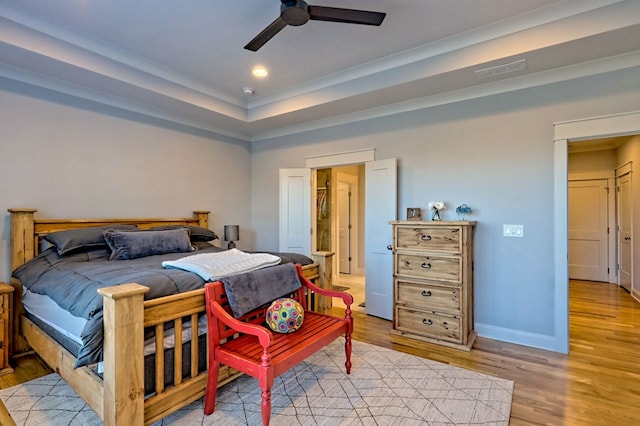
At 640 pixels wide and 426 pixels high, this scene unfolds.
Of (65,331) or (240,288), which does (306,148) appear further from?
(65,331)

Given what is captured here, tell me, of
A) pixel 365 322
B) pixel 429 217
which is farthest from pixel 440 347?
pixel 429 217

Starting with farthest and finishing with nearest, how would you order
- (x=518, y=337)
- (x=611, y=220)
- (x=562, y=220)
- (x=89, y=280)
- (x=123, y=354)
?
(x=611, y=220)
(x=518, y=337)
(x=562, y=220)
(x=89, y=280)
(x=123, y=354)

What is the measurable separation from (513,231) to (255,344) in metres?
2.69

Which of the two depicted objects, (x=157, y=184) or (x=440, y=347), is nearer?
(x=440, y=347)

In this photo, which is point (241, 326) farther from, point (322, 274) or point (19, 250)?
point (19, 250)

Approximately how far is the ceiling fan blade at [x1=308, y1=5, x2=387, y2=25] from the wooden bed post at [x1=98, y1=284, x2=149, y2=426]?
1.97 meters

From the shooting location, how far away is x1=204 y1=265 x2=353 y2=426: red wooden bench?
1.74 meters

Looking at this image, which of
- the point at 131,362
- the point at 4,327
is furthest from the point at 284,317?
the point at 4,327

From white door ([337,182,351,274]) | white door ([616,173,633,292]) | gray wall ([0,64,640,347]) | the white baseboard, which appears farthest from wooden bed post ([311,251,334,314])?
white door ([616,173,633,292])

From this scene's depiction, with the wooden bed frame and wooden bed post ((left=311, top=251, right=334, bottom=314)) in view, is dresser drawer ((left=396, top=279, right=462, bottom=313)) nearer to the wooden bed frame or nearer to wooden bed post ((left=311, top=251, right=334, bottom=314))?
wooden bed post ((left=311, top=251, right=334, bottom=314))

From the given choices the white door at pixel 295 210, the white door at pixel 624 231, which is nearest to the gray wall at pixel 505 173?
the white door at pixel 295 210

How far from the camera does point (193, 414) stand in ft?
6.63

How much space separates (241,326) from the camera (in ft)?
6.10

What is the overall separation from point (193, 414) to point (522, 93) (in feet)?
12.7
